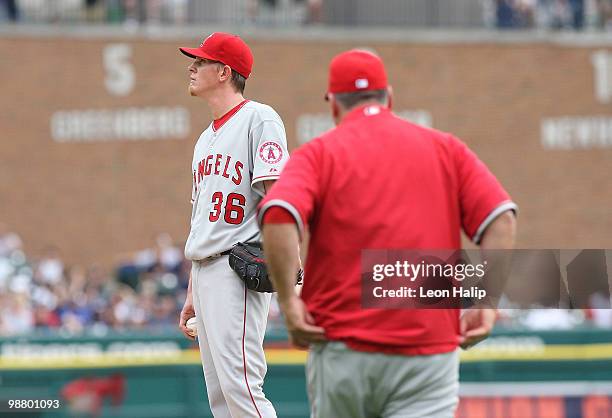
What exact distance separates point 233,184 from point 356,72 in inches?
58.0

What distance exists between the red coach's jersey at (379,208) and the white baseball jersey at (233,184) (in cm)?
134

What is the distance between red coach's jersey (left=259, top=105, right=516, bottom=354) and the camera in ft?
14.4

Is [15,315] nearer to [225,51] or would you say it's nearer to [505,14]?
[225,51]

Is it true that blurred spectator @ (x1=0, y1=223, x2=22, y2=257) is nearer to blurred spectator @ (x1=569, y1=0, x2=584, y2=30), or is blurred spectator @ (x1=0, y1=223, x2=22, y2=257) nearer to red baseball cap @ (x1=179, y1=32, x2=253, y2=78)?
blurred spectator @ (x1=569, y1=0, x2=584, y2=30)

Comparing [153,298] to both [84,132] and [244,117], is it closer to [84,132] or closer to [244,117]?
[84,132]

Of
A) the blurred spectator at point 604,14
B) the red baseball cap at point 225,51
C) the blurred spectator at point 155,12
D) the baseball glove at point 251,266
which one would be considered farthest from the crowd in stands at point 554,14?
the baseball glove at point 251,266

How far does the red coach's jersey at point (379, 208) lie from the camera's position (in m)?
4.38

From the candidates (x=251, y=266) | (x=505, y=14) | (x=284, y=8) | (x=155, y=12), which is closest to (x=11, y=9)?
(x=155, y=12)

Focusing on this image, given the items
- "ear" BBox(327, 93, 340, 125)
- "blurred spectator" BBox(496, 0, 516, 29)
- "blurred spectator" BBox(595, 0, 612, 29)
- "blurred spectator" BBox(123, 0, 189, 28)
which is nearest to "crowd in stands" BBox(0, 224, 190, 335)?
"blurred spectator" BBox(123, 0, 189, 28)

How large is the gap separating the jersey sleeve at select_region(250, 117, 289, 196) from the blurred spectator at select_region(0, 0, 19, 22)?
682 inches

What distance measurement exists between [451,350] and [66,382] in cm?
743

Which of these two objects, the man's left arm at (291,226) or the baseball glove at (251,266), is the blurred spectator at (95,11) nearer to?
the baseball glove at (251,266)

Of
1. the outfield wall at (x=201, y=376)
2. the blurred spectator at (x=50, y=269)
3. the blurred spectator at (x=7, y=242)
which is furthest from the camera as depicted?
the blurred spectator at (x=7, y=242)

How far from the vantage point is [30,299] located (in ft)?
53.6
